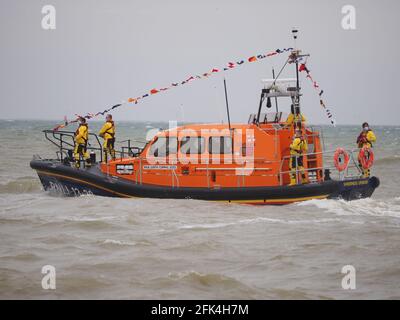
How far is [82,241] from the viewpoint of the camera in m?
10.2

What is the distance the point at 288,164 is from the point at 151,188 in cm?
290

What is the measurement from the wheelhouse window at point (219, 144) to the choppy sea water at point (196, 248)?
115 centimetres

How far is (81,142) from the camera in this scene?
14.7 m

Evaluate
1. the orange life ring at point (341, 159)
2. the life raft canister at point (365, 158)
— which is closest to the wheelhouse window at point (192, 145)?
the orange life ring at point (341, 159)

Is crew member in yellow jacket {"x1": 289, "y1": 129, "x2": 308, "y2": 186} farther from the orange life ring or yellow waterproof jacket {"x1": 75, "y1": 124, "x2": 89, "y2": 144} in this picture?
yellow waterproof jacket {"x1": 75, "y1": 124, "x2": 89, "y2": 144}

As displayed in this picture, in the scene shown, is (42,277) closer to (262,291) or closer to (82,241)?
(82,241)

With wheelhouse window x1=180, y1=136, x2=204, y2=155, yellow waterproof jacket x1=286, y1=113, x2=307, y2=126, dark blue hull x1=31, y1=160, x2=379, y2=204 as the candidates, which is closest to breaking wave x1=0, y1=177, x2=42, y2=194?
dark blue hull x1=31, y1=160, x2=379, y2=204

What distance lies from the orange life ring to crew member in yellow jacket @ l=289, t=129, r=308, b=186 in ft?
2.35

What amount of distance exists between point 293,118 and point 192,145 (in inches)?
86.4

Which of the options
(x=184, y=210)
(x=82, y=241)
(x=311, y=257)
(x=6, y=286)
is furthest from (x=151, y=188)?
(x=6, y=286)

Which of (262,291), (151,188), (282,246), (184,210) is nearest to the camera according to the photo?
(262,291)

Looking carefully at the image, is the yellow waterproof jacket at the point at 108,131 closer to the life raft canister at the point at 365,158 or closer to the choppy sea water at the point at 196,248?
the choppy sea water at the point at 196,248

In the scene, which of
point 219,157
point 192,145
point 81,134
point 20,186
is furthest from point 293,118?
point 20,186

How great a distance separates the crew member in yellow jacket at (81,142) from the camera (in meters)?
14.6
